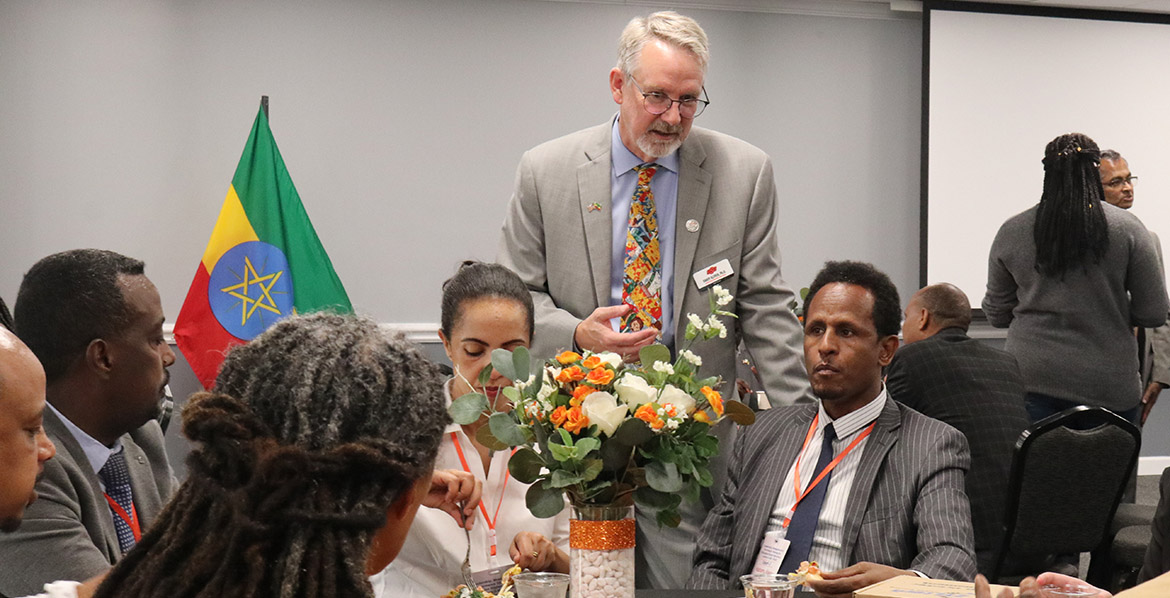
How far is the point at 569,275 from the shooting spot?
2744 millimetres

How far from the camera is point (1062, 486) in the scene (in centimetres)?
308

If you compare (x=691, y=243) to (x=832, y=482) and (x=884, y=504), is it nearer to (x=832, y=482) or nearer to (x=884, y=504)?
(x=832, y=482)

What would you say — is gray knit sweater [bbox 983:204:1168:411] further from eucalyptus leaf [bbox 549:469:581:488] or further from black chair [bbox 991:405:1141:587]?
eucalyptus leaf [bbox 549:469:581:488]

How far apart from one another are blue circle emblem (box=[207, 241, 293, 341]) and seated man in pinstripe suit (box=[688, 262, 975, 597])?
3173 millimetres

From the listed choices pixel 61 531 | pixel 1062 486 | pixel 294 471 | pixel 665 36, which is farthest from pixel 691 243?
pixel 294 471

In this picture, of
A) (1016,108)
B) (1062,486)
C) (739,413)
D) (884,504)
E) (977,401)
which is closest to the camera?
(739,413)

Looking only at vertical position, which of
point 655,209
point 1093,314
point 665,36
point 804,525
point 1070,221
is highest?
point 665,36

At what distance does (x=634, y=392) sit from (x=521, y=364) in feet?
Result: 0.68

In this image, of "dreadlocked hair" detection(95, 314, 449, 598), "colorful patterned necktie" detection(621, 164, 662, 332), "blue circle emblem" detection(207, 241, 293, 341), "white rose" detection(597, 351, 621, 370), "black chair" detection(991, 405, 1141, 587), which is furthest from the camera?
"blue circle emblem" detection(207, 241, 293, 341)

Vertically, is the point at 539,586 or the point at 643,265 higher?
the point at 643,265

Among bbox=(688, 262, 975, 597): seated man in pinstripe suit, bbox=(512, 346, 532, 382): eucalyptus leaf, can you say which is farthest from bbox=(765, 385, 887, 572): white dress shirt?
bbox=(512, 346, 532, 382): eucalyptus leaf

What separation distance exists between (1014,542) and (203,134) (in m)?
4.32

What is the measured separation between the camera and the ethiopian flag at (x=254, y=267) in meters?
5.28

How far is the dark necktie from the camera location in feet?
6.73
